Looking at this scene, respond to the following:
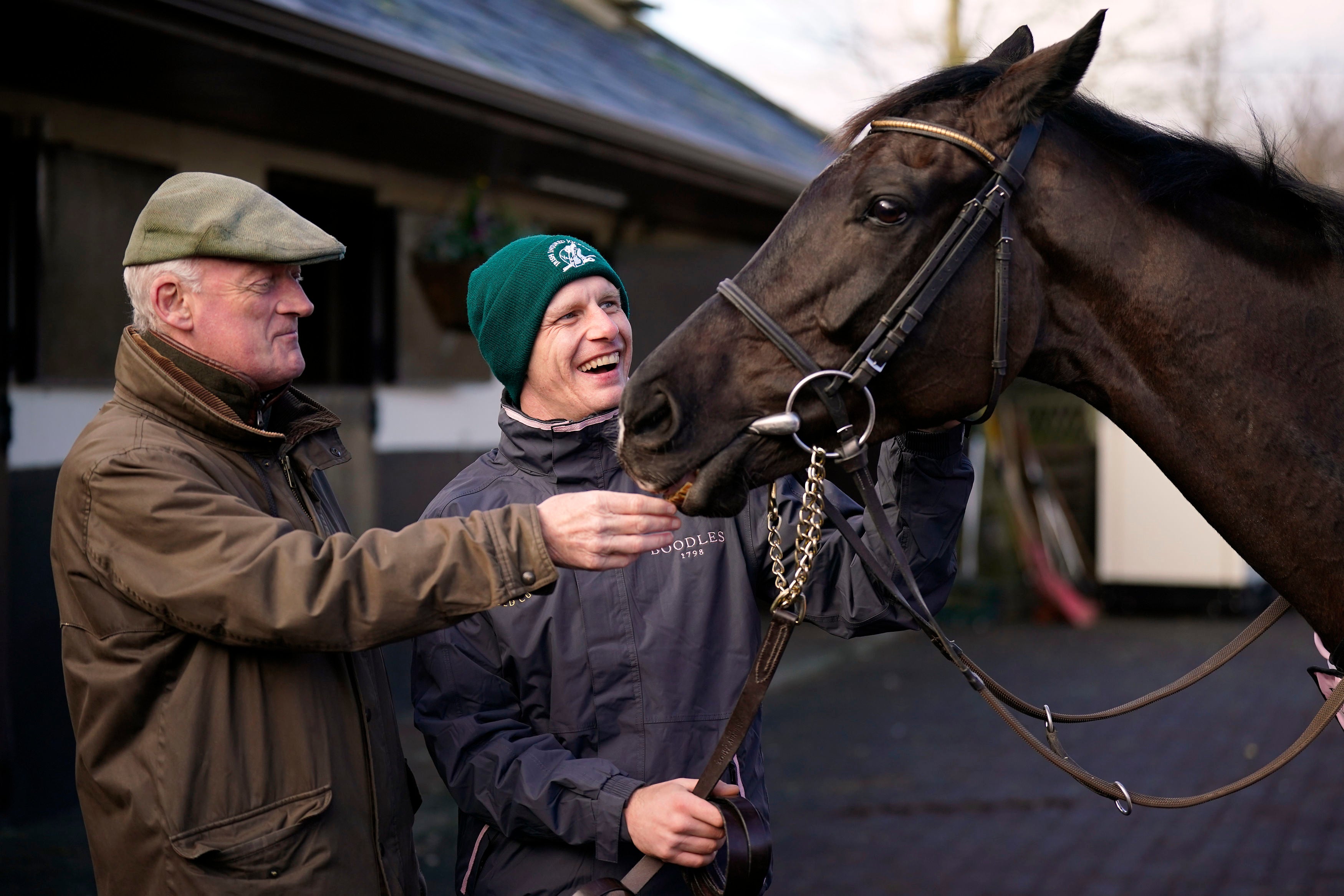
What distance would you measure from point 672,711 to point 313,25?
3.35 meters

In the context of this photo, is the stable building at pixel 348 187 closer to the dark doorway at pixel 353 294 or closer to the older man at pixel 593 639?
the dark doorway at pixel 353 294

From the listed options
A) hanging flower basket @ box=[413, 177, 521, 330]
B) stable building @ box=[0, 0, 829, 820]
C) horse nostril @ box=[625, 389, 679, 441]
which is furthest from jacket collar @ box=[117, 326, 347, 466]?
hanging flower basket @ box=[413, 177, 521, 330]

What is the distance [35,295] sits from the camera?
4574 millimetres

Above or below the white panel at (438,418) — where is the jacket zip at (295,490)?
above

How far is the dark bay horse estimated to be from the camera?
5.91ft

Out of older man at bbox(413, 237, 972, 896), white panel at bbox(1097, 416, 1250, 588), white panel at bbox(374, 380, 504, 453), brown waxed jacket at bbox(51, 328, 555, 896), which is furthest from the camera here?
white panel at bbox(1097, 416, 1250, 588)

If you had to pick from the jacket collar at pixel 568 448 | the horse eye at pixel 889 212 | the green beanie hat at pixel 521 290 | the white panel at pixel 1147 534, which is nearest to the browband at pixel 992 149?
the horse eye at pixel 889 212

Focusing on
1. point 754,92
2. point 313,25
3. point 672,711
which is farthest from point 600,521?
point 754,92

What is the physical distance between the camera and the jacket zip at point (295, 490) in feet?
6.37

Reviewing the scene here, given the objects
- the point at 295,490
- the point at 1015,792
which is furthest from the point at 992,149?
the point at 1015,792

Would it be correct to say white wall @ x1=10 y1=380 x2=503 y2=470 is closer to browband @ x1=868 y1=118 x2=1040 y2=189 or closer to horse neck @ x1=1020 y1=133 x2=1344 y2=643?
browband @ x1=868 y1=118 x2=1040 y2=189

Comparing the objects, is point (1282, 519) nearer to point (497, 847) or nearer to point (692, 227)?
point (497, 847)

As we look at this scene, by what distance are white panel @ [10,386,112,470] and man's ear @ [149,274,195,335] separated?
10.3 ft

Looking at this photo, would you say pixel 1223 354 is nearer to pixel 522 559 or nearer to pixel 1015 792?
pixel 522 559
